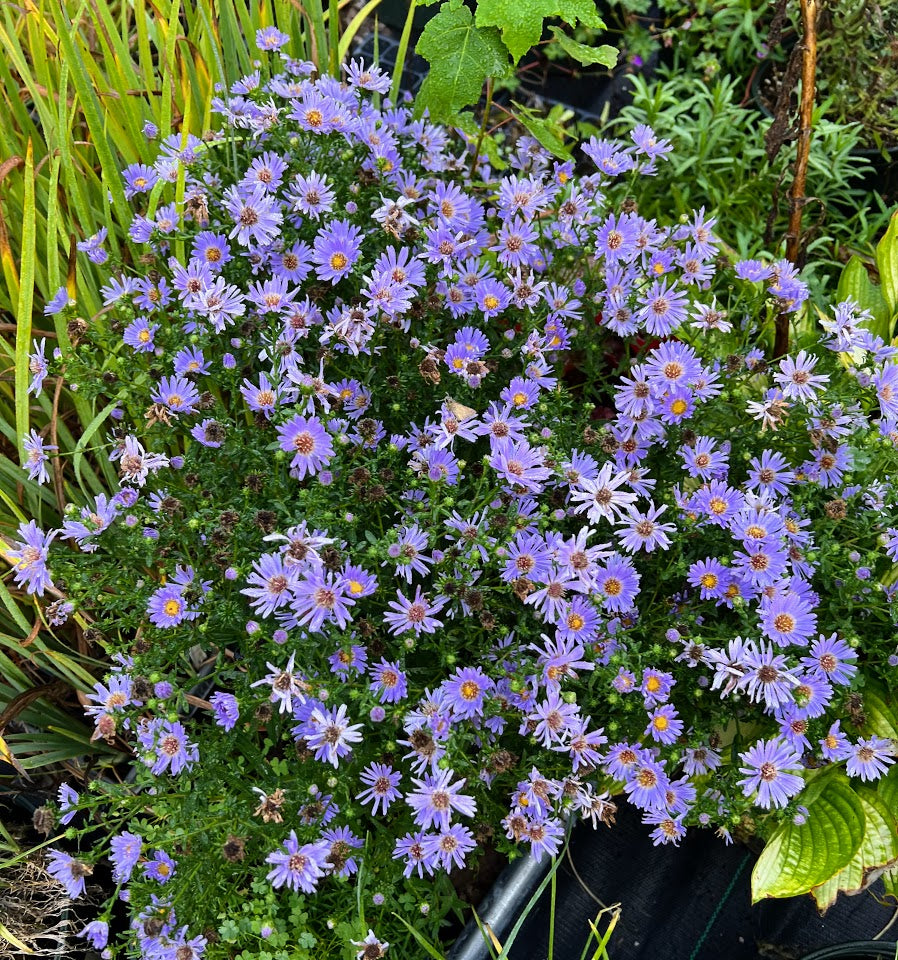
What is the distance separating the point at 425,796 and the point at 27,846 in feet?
3.16

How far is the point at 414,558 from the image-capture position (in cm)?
122

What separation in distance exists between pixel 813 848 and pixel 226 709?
963mm

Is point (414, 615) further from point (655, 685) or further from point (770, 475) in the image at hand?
point (770, 475)

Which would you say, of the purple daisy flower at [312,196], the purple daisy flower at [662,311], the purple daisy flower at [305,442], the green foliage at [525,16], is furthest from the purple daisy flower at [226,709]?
the green foliage at [525,16]

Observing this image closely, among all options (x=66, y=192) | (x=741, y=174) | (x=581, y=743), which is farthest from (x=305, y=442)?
(x=741, y=174)

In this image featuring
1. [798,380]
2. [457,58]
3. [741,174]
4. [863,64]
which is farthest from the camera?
[863,64]

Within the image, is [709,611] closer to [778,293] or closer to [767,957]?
[778,293]

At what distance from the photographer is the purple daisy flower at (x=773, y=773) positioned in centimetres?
124

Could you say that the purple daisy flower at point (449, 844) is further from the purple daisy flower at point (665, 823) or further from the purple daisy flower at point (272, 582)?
the purple daisy flower at point (272, 582)

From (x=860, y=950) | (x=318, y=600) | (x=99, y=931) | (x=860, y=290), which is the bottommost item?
(x=860, y=950)

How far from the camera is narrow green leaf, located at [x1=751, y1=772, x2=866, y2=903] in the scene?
140 cm

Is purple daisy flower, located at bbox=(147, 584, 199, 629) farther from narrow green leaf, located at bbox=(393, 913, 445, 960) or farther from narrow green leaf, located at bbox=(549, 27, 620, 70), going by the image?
narrow green leaf, located at bbox=(549, 27, 620, 70)

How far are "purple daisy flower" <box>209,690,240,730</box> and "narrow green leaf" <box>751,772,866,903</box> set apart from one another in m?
0.85

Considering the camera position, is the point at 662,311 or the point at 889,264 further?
the point at 889,264
